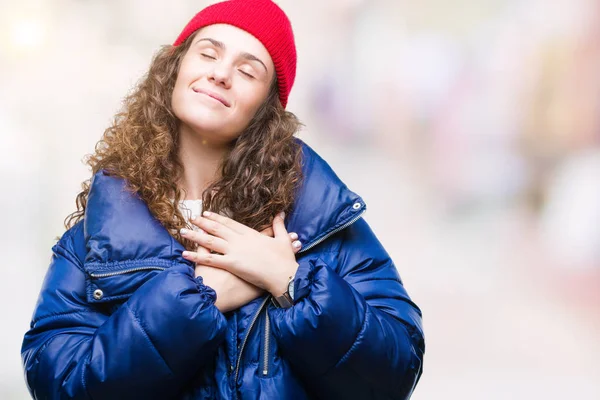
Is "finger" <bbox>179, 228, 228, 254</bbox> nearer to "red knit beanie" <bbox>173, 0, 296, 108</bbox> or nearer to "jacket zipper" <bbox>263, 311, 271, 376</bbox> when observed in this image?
"jacket zipper" <bbox>263, 311, 271, 376</bbox>

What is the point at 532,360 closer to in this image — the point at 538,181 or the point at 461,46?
the point at 538,181

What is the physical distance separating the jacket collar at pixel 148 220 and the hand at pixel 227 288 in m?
0.07

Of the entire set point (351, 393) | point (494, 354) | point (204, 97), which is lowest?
point (494, 354)

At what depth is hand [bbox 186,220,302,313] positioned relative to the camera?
5.05ft

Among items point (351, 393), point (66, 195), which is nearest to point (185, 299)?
point (351, 393)

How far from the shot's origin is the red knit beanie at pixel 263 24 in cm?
178

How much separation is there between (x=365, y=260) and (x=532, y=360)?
167 cm

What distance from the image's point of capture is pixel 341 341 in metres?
1.46

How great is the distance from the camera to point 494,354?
3051mm

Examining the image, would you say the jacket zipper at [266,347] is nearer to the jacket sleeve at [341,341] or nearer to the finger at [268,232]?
the jacket sleeve at [341,341]

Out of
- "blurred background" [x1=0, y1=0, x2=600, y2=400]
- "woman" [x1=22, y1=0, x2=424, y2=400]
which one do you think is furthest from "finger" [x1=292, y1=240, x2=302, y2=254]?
"blurred background" [x1=0, y1=0, x2=600, y2=400]

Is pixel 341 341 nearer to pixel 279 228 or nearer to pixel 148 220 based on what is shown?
pixel 279 228

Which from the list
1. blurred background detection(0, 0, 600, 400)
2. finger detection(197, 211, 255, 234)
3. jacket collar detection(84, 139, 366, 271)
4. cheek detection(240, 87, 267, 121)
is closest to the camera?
jacket collar detection(84, 139, 366, 271)

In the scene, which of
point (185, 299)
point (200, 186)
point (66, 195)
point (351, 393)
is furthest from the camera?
point (66, 195)
